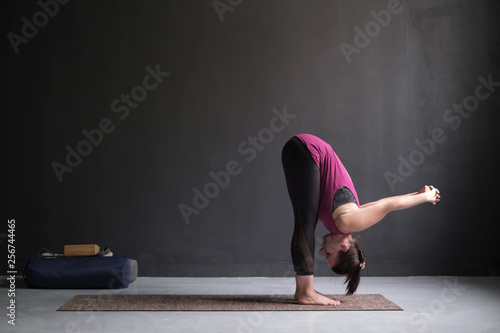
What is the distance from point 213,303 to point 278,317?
0.54 metres

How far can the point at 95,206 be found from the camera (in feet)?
16.1

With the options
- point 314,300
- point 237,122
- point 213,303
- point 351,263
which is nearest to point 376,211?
point 351,263

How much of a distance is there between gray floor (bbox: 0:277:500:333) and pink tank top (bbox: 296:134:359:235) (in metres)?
0.56

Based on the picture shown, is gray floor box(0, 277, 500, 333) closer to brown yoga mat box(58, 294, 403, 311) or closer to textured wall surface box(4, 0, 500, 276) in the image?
brown yoga mat box(58, 294, 403, 311)

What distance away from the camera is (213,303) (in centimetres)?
347

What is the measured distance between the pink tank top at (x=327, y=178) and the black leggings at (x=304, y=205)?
0.12 ft

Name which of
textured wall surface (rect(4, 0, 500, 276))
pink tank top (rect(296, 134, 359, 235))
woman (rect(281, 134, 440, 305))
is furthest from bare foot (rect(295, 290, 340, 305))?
textured wall surface (rect(4, 0, 500, 276))

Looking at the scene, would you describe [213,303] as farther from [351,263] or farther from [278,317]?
Result: [351,263]

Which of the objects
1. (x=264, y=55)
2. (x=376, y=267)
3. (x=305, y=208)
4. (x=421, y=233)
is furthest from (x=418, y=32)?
(x=305, y=208)

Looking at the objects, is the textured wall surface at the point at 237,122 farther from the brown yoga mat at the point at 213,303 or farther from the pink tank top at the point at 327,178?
the pink tank top at the point at 327,178

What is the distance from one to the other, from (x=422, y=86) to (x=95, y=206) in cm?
294

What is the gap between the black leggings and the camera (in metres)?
3.39

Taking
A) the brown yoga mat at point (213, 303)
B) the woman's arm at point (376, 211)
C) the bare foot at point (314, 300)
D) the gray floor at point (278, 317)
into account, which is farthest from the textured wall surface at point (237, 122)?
the woman's arm at point (376, 211)

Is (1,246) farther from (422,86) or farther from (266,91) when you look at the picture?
(422,86)
